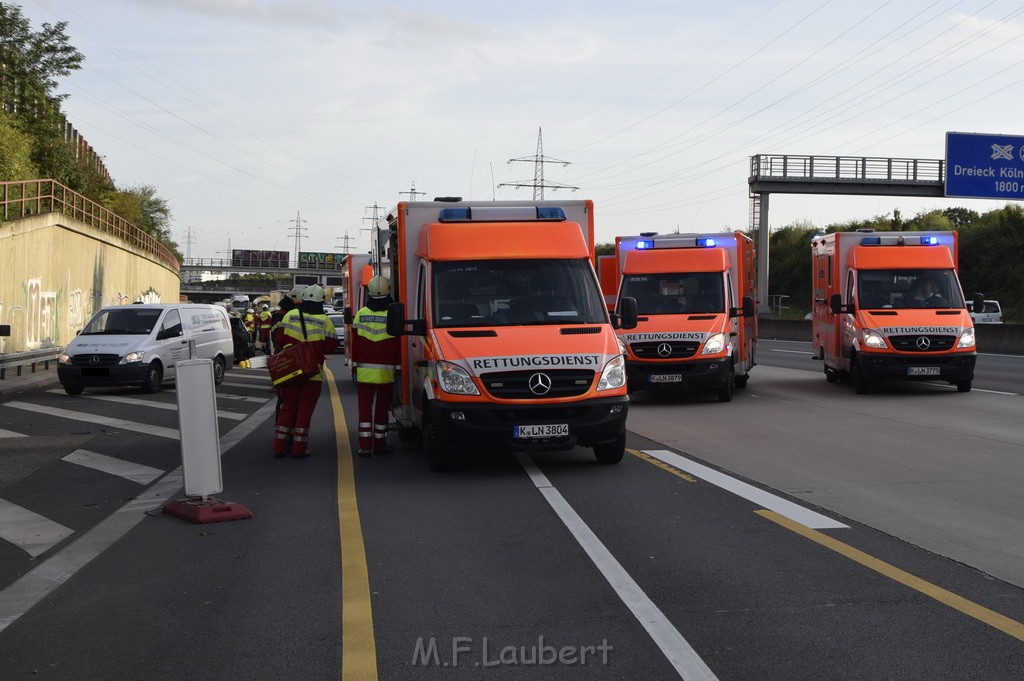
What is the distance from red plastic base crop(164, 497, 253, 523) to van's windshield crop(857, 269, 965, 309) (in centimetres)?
1415

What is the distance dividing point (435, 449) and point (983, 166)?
28290mm

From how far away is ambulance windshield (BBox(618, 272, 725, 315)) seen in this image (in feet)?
62.9

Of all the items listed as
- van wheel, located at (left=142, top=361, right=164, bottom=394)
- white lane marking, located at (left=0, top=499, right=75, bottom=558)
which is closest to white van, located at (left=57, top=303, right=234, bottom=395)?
van wheel, located at (left=142, top=361, right=164, bottom=394)

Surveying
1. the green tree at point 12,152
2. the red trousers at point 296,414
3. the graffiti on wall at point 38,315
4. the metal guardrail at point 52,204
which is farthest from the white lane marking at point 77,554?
the green tree at point 12,152

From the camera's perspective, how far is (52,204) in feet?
104

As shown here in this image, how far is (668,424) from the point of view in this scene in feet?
51.6

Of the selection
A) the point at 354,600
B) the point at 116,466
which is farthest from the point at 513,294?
the point at 354,600

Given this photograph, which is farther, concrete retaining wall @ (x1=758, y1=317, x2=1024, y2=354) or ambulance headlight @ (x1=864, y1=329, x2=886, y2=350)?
concrete retaining wall @ (x1=758, y1=317, x2=1024, y2=354)

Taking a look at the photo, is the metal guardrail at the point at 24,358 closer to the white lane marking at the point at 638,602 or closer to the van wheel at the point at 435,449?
the van wheel at the point at 435,449

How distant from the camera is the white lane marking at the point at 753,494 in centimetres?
831

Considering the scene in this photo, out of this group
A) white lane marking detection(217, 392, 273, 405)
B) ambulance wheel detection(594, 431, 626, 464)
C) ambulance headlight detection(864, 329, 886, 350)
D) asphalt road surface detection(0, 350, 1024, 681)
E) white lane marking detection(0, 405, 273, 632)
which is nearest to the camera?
asphalt road surface detection(0, 350, 1024, 681)

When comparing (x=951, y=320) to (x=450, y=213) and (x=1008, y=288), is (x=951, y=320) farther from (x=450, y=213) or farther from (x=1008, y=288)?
(x=1008, y=288)

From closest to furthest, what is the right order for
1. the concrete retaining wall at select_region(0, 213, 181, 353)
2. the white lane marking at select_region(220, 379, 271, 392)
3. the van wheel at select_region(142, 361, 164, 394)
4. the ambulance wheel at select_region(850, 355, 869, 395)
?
the ambulance wheel at select_region(850, 355, 869, 395) < the van wheel at select_region(142, 361, 164, 394) < the white lane marking at select_region(220, 379, 271, 392) < the concrete retaining wall at select_region(0, 213, 181, 353)

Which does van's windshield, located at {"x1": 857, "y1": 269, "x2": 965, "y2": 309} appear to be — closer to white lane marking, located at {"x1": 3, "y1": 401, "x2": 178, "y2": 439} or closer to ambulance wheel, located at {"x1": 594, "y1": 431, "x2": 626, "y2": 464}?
ambulance wheel, located at {"x1": 594, "y1": 431, "x2": 626, "y2": 464}
